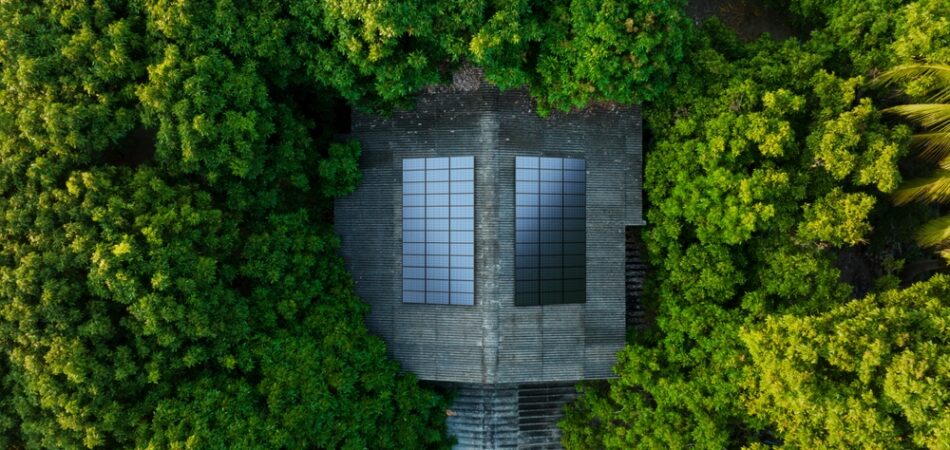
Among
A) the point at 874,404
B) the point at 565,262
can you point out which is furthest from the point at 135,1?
the point at 874,404

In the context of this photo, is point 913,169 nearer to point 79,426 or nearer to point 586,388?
point 586,388

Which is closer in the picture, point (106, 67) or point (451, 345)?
point (106, 67)

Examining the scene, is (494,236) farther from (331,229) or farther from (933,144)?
(933,144)

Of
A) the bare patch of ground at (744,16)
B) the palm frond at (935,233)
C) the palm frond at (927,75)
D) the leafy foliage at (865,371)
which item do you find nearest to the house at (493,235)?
the leafy foliage at (865,371)

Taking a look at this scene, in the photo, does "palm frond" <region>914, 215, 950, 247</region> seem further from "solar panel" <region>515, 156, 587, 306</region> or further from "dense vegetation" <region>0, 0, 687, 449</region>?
"solar panel" <region>515, 156, 587, 306</region>

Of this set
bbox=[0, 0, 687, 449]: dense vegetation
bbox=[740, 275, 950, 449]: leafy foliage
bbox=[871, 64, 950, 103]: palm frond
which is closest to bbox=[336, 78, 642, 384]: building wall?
bbox=[0, 0, 687, 449]: dense vegetation

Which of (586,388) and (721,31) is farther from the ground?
(721,31)

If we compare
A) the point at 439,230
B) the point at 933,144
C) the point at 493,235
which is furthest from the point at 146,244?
the point at 933,144
